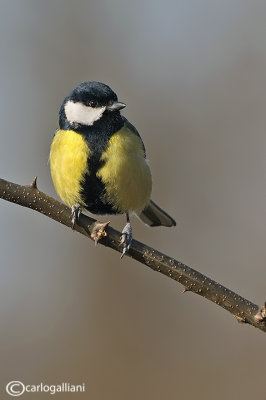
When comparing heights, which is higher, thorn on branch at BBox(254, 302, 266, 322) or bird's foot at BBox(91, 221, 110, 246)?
bird's foot at BBox(91, 221, 110, 246)

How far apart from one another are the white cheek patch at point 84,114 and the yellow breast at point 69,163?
75 mm

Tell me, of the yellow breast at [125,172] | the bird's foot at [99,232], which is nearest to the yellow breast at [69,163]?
the yellow breast at [125,172]

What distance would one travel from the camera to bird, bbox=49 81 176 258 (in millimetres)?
3326

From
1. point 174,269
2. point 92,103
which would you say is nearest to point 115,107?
point 92,103

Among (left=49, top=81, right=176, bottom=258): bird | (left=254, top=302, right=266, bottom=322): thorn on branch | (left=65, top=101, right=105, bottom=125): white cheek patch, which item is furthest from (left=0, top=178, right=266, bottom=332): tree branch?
(left=65, top=101, right=105, bottom=125): white cheek patch

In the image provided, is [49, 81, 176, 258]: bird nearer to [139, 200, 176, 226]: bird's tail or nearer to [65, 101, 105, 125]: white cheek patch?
[65, 101, 105, 125]: white cheek patch

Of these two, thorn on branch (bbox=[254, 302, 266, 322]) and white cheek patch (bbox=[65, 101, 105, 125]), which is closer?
thorn on branch (bbox=[254, 302, 266, 322])

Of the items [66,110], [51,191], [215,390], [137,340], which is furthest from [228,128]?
[66,110]

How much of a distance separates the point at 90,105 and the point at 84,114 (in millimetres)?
60

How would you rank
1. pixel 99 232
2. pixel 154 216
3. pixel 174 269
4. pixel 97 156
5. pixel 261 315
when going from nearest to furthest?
pixel 261 315
pixel 174 269
pixel 99 232
pixel 97 156
pixel 154 216

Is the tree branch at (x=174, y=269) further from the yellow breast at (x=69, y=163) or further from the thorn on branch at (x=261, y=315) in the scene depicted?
the yellow breast at (x=69, y=163)

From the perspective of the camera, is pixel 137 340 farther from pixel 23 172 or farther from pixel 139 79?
pixel 139 79

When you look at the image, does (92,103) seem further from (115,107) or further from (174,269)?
(174,269)

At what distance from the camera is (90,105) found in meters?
3.45
